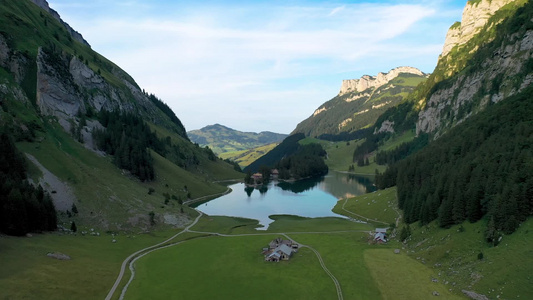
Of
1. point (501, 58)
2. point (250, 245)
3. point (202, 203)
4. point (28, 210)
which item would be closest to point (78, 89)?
point (202, 203)

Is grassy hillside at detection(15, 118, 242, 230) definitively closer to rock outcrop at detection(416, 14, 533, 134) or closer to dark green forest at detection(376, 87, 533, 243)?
dark green forest at detection(376, 87, 533, 243)

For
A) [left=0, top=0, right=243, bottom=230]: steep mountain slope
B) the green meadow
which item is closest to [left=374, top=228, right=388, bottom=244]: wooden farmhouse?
the green meadow

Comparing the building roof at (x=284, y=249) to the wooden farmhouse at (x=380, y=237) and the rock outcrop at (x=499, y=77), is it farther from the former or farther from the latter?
the rock outcrop at (x=499, y=77)

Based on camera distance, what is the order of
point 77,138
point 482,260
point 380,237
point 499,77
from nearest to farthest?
1. point 482,260
2. point 380,237
3. point 77,138
4. point 499,77

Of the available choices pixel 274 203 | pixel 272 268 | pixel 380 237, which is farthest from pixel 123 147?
pixel 380 237

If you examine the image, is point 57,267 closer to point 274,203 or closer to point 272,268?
point 272,268
